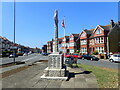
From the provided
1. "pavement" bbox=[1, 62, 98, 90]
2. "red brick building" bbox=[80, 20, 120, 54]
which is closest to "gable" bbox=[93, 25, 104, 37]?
"red brick building" bbox=[80, 20, 120, 54]

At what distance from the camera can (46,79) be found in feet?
28.3

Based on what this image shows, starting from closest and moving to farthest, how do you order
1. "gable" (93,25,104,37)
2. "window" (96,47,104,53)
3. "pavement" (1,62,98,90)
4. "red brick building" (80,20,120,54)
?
"pavement" (1,62,98,90) < "red brick building" (80,20,120,54) < "window" (96,47,104,53) < "gable" (93,25,104,37)

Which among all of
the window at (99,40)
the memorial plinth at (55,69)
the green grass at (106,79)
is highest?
the window at (99,40)

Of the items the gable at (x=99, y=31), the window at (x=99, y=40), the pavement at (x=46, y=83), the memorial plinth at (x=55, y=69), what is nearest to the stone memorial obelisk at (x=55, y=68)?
the memorial plinth at (x=55, y=69)

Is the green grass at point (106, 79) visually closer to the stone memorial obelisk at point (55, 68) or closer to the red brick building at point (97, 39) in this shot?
the stone memorial obelisk at point (55, 68)

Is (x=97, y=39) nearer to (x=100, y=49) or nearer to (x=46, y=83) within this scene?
(x=100, y=49)

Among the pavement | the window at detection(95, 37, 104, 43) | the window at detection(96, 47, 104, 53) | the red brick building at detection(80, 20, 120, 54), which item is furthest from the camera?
the window at detection(95, 37, 104, 43)

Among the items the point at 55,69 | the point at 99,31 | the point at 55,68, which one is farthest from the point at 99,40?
the point at 55,69

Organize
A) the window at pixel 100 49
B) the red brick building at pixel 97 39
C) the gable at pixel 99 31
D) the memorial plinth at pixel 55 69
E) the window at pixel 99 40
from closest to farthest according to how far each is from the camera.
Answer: the memorial plinth at pixel 55 69, the red brick building at pixel 97 39, the window at pixel 100 49, the window at pixel 99 40, the gable at pixel 99 31

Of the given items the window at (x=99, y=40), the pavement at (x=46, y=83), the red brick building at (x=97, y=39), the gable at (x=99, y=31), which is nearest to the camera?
the pavement at (x=46, y=83)

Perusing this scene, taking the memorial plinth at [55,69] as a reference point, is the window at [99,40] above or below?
above

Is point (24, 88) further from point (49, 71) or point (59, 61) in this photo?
point (59, 61)

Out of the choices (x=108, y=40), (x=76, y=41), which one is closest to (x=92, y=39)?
(x=108, y=40)

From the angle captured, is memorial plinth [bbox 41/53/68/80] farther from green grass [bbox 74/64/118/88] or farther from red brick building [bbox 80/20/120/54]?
red brick building [bbox 80/20/120/54]
